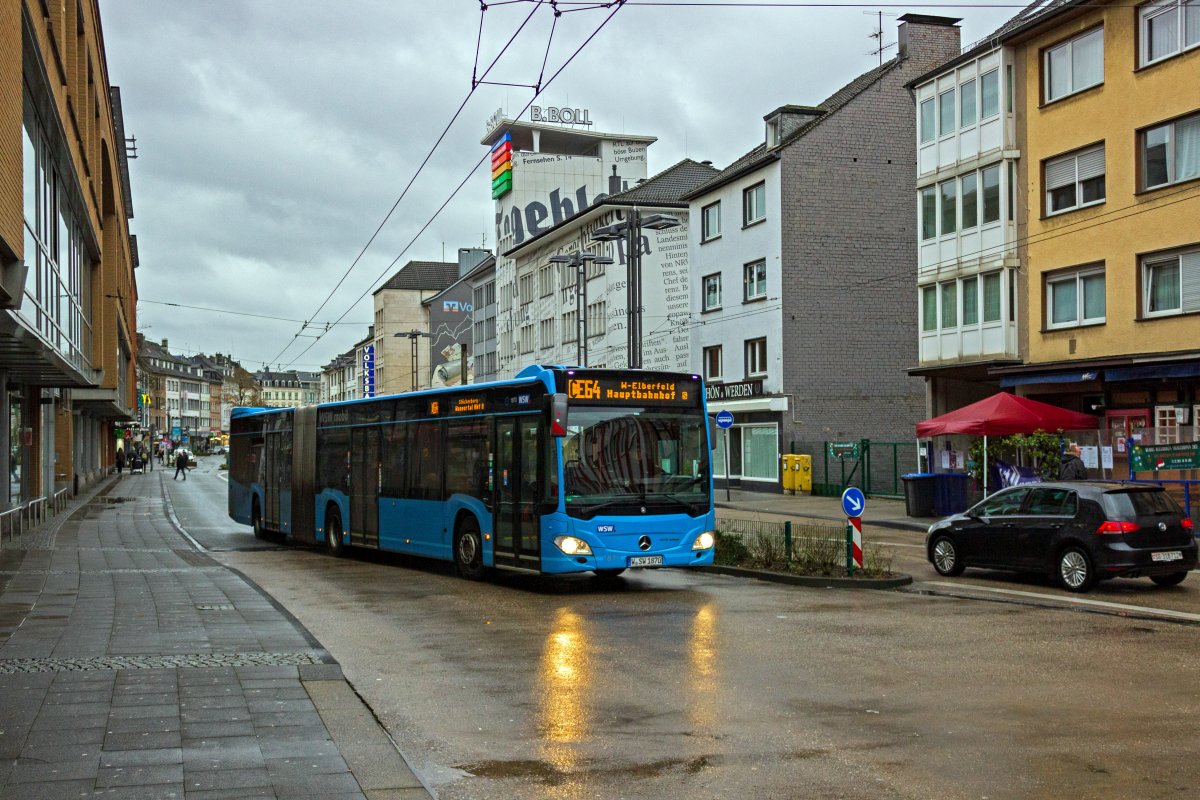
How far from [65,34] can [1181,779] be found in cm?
2774

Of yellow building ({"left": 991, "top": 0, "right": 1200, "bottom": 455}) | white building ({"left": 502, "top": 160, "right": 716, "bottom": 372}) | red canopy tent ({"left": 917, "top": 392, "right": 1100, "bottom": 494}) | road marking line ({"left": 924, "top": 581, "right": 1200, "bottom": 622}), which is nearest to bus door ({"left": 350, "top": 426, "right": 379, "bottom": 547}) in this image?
road marking line ({"left": 924, "top": 581, "right": 1200, "bottom": 622})

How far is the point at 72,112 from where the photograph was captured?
28391mm

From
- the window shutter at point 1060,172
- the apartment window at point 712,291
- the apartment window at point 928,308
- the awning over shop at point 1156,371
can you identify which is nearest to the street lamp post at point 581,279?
the apartment window at point 712,291

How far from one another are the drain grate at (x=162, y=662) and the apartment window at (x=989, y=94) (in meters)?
26.1

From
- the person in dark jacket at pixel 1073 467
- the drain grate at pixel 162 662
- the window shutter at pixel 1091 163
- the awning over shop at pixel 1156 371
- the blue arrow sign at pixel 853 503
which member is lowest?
the drain grate at pixel 162 662

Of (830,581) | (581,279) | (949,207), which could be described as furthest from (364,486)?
(581,279)

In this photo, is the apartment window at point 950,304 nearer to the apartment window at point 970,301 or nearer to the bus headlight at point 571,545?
the apartment window at point 970,301

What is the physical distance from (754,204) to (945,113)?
39.5 ft

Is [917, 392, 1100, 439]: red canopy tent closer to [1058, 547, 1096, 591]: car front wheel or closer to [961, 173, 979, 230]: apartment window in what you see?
[961, 173, 979, 230]: apartment window

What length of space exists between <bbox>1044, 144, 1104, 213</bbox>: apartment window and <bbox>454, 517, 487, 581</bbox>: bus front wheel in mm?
17882

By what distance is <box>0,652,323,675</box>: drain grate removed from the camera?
9.18 m

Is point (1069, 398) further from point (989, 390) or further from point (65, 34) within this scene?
point (65, 34)

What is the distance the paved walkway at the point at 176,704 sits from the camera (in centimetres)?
601

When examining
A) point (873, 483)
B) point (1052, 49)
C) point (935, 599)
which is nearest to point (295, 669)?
point (935, 599)
